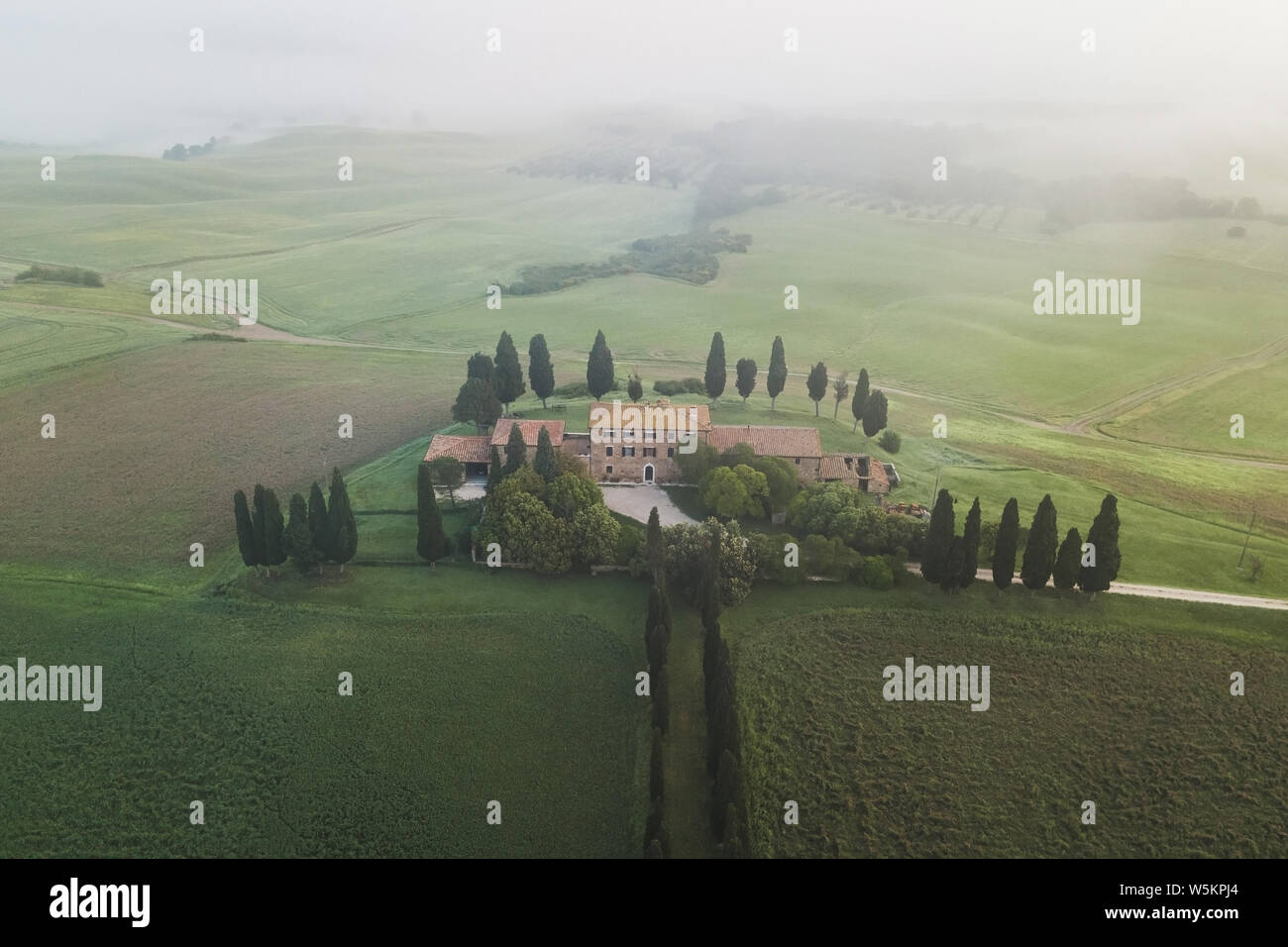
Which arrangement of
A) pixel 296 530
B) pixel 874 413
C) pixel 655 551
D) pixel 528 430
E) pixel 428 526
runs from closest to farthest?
pixel 296 530 < pixel 655 551 < pixel 428 526 < pixel 528 430 < pixel 874 413

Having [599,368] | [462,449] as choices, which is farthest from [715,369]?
[462,449]

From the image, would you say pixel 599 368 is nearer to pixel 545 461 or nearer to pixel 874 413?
pixel 545 461

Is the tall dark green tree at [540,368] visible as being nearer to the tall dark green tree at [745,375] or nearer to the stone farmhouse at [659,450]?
the stone farmhouse at [659,450]

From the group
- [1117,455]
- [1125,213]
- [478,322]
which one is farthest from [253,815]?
[1125,213]

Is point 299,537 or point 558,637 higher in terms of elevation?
point 299,537

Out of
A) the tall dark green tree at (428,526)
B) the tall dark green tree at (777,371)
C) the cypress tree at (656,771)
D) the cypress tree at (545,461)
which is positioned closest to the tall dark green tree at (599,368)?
the tall dark green tree at (777,371)

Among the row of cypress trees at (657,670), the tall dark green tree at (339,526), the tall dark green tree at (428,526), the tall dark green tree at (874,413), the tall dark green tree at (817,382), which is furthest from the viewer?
the tall dark green tree at (817,382)
